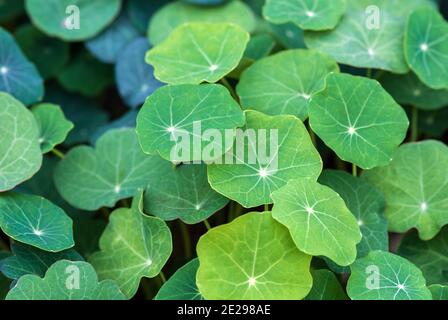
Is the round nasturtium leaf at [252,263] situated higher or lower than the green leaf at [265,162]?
lower

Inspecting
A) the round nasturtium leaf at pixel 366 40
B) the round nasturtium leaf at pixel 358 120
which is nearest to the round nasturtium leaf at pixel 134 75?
the round nasturtium leaf at pixel 366 40

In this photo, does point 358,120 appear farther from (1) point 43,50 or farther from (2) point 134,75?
(1) point 43,50

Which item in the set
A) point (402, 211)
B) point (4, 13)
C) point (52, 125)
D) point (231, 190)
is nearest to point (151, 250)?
point (231, 190)

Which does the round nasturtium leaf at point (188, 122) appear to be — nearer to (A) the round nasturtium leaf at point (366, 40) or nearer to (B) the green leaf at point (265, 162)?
(B) the green leaf at point (265, 162)

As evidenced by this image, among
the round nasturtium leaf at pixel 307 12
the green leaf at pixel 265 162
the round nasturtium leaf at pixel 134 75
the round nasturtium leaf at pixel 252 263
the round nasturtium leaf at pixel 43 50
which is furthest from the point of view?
the round nasturtium leaf at pixel 43 50

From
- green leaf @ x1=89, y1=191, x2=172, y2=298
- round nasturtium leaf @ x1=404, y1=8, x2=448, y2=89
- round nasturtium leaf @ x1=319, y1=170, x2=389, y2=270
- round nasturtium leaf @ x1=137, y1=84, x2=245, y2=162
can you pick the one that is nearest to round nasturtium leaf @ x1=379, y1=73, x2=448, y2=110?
round nasturtium leaf @ x1=404, y1=8, x2=448, y2=89

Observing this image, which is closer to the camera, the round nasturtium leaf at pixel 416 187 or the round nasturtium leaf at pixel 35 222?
the round nasturtium leaf at pixel 35 222

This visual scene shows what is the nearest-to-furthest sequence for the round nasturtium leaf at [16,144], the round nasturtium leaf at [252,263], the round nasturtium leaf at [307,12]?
the round nasturtium leaf at [252,263], the round nasturtium leaf at [16,144], the round nasturtium leaf at [307,12]

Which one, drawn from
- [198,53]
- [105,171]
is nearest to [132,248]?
[105,171]
